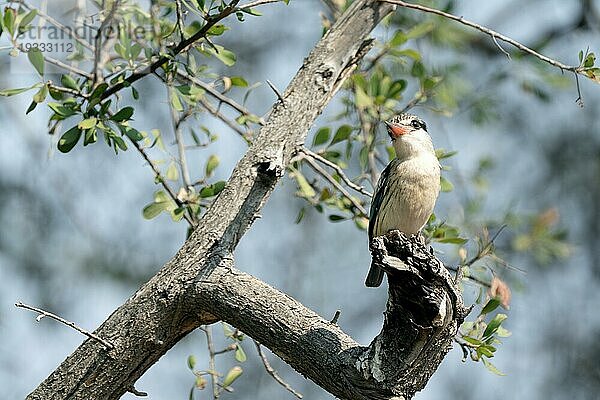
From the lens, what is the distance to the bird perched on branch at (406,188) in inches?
124

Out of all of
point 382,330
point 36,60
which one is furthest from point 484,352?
point 36,60

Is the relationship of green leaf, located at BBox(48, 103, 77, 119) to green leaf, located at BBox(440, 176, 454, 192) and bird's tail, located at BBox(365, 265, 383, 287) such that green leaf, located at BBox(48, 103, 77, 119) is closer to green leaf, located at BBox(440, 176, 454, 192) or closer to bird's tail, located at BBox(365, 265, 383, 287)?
bird's tail, located at BBox(365, 265, 383, 287)

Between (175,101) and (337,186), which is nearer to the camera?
(175,101)

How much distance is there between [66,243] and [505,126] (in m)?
3.38

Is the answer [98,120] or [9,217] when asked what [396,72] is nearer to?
[98,120]

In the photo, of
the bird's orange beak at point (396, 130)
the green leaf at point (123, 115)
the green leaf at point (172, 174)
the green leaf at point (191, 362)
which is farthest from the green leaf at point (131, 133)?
the bird's orange beak at point (396, 130)

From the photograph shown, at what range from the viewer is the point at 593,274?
25.8ft

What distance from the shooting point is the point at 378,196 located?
322 cm

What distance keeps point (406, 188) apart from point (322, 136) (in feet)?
1.11

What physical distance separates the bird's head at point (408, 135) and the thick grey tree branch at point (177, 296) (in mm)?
730

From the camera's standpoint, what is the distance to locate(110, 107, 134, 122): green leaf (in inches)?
103

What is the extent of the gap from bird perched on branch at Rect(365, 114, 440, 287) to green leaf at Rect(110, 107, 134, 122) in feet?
2.85

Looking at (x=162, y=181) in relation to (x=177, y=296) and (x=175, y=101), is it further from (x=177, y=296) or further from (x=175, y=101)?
(x=177, y=296)

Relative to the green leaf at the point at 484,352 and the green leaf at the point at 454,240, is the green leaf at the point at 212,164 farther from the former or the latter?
the green leaf at the point at 484,352
